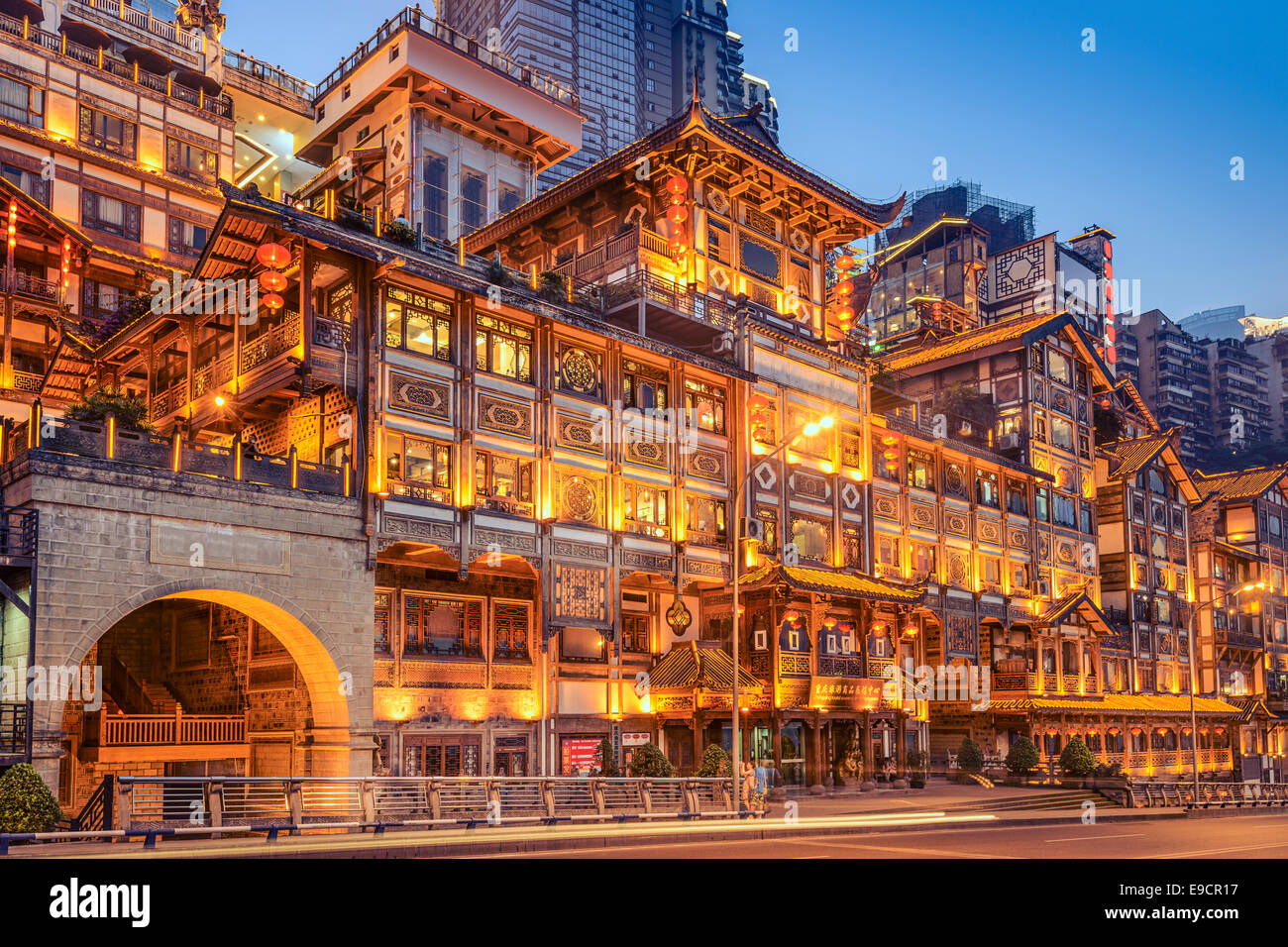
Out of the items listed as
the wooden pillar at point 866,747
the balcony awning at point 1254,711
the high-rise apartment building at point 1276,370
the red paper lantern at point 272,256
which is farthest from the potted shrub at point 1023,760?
the high-rise apartment building at point 1276,370

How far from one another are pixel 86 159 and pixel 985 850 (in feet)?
142

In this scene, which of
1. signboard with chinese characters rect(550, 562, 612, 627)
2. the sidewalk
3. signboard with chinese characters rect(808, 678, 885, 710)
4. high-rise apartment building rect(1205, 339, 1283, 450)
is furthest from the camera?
high-rise apartment building rect(1205, 339, 1283, 450)

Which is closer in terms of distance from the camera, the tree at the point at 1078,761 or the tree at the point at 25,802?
the tree at the point at 25,802

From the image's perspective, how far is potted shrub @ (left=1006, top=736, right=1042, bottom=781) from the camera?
47.9m

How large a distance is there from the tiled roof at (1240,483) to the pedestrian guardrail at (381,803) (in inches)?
2509

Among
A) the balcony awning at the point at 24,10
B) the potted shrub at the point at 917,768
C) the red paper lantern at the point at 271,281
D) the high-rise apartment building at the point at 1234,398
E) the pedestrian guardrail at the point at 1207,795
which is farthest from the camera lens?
the high-rise apartment building at the point at 1234,398

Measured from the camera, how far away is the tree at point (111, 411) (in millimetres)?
26297

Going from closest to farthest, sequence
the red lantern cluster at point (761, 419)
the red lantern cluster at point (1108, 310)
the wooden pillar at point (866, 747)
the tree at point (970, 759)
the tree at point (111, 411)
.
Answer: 1. the tree at point (111, 411)
2. the red lantern cluster at point (761, 419)
3. the wooden pillar at point (866, 747)
4. the tree at point (970, 759)
5. the red lantern cluster at point (1108, 310)

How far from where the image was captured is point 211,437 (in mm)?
36406

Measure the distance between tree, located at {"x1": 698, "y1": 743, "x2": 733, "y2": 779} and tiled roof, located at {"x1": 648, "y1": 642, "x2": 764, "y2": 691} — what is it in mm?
3948

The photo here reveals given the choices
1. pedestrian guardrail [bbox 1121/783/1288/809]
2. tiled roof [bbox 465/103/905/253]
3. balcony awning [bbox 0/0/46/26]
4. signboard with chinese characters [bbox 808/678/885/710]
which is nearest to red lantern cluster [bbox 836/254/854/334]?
tiled roof [bbox 465/103/905/253]

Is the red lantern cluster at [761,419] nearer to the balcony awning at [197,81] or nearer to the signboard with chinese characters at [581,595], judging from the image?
the signboard with chinese characters at [581,595]

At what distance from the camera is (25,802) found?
67.4 ft

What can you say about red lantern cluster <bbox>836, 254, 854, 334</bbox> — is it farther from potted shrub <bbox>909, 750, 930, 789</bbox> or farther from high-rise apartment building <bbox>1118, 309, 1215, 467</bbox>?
high-rise apartment building <bbox>1118, 309, 1215, 467</bbox>
